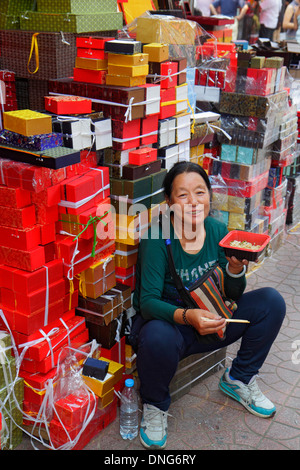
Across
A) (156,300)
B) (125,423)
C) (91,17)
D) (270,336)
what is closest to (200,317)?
(156,300)

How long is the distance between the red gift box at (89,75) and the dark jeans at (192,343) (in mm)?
1372

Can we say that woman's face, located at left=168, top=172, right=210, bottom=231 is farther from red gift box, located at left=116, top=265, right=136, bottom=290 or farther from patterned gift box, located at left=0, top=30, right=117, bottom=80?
patterned gift box, located at left=0, top=30, right=117, bottom=80

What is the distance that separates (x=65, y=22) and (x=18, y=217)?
1370mm

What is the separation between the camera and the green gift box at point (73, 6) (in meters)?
3.18

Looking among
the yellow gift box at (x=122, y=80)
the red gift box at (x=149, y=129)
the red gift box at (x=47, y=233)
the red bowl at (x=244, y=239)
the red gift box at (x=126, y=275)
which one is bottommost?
the red gift box at (x=126, y=275)

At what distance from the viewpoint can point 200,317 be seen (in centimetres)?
264

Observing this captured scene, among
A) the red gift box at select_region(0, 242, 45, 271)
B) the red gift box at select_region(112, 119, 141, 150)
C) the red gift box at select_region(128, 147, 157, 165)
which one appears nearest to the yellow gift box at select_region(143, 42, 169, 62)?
the red gift box at select_region(112, 119, 141, 150)

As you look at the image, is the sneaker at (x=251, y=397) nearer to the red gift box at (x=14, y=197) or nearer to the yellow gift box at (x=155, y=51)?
the red gift box at (x=14, y=197)

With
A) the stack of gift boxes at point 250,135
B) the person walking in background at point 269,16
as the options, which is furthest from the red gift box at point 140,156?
the person walking in background at point 269,16

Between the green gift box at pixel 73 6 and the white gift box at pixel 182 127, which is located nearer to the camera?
the green gift box at pixel 73 6

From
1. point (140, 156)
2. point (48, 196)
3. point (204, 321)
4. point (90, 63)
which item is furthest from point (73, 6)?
point (204, 321)

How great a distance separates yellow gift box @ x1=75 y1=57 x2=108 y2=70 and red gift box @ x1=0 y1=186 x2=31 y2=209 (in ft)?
2.94

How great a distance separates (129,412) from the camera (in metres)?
2.87
